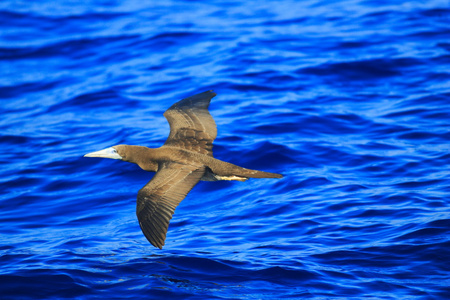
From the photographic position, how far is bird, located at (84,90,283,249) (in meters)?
7.00

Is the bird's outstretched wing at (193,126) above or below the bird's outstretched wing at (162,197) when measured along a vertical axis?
above

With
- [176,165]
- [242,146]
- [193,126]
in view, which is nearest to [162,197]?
[176,165]

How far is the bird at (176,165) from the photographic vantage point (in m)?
7.00

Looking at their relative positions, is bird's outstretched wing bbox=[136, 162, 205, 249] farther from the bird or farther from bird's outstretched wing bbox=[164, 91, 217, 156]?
bird's outstretched wing bbox=[164, 91, 217, 156]

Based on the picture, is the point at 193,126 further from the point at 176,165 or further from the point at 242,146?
the point at 242,146

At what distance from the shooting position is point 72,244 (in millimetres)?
8055

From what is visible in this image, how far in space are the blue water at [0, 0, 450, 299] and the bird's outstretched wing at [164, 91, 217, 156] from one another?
113 centimetres

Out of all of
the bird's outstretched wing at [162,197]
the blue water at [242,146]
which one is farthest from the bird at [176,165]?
the blue water at [242,146]

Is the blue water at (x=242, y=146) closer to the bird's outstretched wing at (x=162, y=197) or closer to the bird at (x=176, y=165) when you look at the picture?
the bird's outstretched wing at (x=162, y=197)

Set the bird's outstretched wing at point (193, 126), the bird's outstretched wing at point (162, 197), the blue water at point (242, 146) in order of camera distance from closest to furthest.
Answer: the bird's outstretched wing at point (162, 197)
the blue water at point (242, 146)
the bird's outstretched wing at point (193, 126)

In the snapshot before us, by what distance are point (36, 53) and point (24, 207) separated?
8592 millimetres

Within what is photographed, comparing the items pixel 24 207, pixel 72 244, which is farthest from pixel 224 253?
pixel 24 207

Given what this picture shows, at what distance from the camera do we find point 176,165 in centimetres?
769

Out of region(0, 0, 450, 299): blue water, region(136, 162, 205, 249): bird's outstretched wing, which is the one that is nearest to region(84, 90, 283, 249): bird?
region(136, 162, 205, 249): bird's outstretched wing
